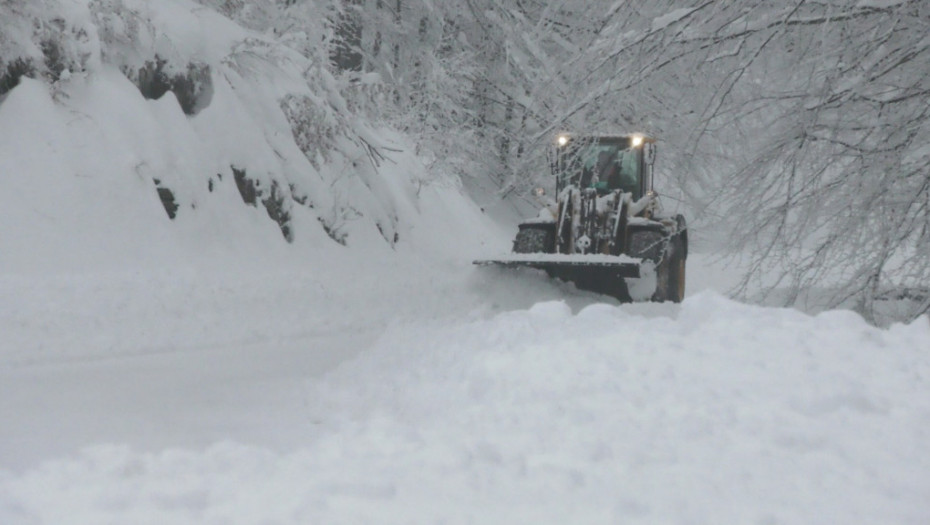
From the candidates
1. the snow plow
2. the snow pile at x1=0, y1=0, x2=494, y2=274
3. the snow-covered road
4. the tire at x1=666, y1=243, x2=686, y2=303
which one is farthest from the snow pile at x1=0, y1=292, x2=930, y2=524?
the tire at x1=666, y1=243, x2=686, y2=303

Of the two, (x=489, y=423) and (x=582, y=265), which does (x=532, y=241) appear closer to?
(x=582, y=265)

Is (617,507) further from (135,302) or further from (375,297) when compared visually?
(375,297)

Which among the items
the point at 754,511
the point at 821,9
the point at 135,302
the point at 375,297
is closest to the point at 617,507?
the point at 754,511

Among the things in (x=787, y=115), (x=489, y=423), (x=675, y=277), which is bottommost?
(x=675, y=277)

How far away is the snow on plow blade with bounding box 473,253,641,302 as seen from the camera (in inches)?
382

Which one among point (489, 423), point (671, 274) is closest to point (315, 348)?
point (489, 423)

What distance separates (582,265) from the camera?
32.0ft

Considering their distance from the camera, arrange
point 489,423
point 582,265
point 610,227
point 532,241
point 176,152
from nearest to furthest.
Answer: point 489,423 → point 582,265 → point 176,152 → point 610,227 → point 532,241

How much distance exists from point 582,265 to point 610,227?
5.18 ft

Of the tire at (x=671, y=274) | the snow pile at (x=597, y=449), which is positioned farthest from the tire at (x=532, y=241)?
the snow pile at (x=597, y=449)

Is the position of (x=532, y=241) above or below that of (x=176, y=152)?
below

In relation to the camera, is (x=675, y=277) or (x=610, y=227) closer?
(x=610, y=227)

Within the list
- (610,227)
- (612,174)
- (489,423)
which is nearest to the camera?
(489,423)

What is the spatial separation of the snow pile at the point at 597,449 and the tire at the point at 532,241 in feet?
19.8
